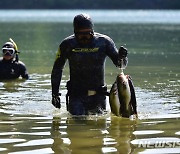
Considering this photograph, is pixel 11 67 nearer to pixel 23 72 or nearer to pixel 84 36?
pixel 23 72

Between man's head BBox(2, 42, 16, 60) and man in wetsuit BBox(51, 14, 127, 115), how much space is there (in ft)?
22.0

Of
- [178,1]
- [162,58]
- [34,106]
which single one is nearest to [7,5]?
[178,1]

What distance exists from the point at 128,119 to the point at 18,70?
7.88 metres

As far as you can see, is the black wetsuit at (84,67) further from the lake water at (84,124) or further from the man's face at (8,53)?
the man's face at (8,53)

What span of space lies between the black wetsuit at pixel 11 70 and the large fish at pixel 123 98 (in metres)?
7.68

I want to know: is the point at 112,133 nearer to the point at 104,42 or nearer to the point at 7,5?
the point at 104,42

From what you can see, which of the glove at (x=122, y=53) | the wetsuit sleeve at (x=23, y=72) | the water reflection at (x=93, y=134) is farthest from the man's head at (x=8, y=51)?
the glove at (x=122, y=53)

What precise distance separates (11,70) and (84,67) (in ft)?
24.1

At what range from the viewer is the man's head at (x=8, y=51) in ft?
55.9

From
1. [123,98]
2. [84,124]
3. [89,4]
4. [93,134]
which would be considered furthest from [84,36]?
[89,4]

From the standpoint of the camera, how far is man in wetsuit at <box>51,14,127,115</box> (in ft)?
33.8

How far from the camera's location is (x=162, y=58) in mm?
24703

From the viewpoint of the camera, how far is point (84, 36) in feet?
33.3

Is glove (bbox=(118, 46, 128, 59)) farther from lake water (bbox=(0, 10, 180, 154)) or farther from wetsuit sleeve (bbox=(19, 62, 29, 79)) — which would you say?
wetsuit sleeve (bbox=(19, 62, 29, 79))
